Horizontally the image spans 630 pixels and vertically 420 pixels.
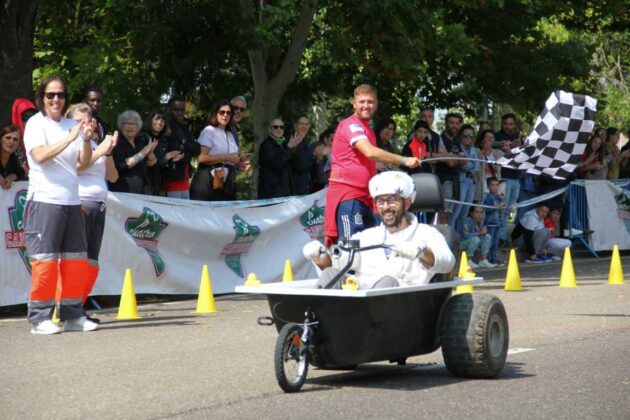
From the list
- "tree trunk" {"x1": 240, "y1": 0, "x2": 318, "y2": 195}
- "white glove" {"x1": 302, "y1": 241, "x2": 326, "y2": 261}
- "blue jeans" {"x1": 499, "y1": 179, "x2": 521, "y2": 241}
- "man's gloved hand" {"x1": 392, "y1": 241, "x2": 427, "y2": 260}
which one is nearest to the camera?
"man's gloved hand" {"x1": 392, "y1": 241, "x2": 427, "y2": 260}

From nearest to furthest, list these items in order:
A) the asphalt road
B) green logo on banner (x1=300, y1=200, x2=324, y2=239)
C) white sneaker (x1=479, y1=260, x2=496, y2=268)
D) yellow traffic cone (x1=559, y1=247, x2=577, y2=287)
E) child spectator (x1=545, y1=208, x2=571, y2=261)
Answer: the asphalt road, yellow traffic cone (x1=559, y1=247, x2=577, y2=287), green logo on banner (x1=300, y1=200, x2=324, y2=239), white sneaker (x1=479, y1=260, x2=496, y2=268), child spectator (x1=545, y1=208, x2=571, y2=261)

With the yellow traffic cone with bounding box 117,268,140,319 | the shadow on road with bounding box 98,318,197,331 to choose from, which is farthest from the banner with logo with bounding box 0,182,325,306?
the shadow on road with bounding box 98,318,197,331

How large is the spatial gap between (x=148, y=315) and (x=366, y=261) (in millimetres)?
4959

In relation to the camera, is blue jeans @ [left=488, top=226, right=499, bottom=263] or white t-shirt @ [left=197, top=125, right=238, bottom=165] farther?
blue jeans @ [left=488, top=226, right=499, bottom=263]

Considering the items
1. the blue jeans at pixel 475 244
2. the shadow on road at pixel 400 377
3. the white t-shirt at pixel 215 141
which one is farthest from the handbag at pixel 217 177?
the shadow on road at pixel 400 377

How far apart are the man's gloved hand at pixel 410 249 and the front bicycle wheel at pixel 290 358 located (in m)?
0.89

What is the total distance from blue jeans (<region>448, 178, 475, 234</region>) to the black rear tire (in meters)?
10.9

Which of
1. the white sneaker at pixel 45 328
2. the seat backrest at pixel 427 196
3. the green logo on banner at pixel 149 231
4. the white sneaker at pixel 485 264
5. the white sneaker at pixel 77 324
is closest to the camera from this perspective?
the seat backrest at pixel 427 196

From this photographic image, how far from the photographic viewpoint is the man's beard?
863cm

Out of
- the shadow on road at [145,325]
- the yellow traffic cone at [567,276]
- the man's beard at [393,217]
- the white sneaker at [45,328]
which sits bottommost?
the shadow on road at [145,325]

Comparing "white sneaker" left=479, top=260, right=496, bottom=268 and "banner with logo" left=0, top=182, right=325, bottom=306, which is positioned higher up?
"banner with logo" left=0, top=182, right=325, bottom=306

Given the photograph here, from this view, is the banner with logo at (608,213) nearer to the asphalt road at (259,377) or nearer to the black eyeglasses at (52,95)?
the asphalt road at (259,377)

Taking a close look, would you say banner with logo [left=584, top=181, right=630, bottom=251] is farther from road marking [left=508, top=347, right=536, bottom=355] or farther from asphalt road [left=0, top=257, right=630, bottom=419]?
road marking [left=508, top=347, right=536, bottom=355]

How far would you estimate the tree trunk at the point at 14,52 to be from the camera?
53.3 ft
